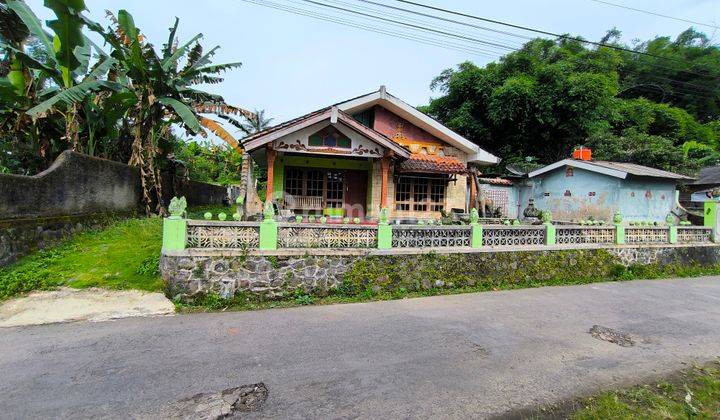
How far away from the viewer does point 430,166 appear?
39.7ft

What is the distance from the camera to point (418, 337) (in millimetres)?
5039

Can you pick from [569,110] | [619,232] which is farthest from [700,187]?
[619,232]

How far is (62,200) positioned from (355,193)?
8122 millimetres

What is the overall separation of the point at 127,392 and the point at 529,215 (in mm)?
13920

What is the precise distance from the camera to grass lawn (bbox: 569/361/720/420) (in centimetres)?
330

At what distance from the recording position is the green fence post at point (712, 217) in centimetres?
1096

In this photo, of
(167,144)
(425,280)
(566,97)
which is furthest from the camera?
(566,97)

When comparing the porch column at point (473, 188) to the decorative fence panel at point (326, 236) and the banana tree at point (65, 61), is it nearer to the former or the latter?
the decorative fence panel at point (326, 236)

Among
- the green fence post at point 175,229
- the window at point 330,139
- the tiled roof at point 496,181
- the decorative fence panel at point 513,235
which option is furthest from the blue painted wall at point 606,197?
the green fence post at point 175,229

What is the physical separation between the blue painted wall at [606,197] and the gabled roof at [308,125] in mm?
8684

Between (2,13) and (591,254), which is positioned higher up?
(2,13)

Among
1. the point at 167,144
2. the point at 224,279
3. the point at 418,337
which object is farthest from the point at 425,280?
the point at 167,144

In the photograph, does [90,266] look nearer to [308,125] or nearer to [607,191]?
[308,125]

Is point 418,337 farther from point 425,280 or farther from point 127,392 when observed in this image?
point 127,392
